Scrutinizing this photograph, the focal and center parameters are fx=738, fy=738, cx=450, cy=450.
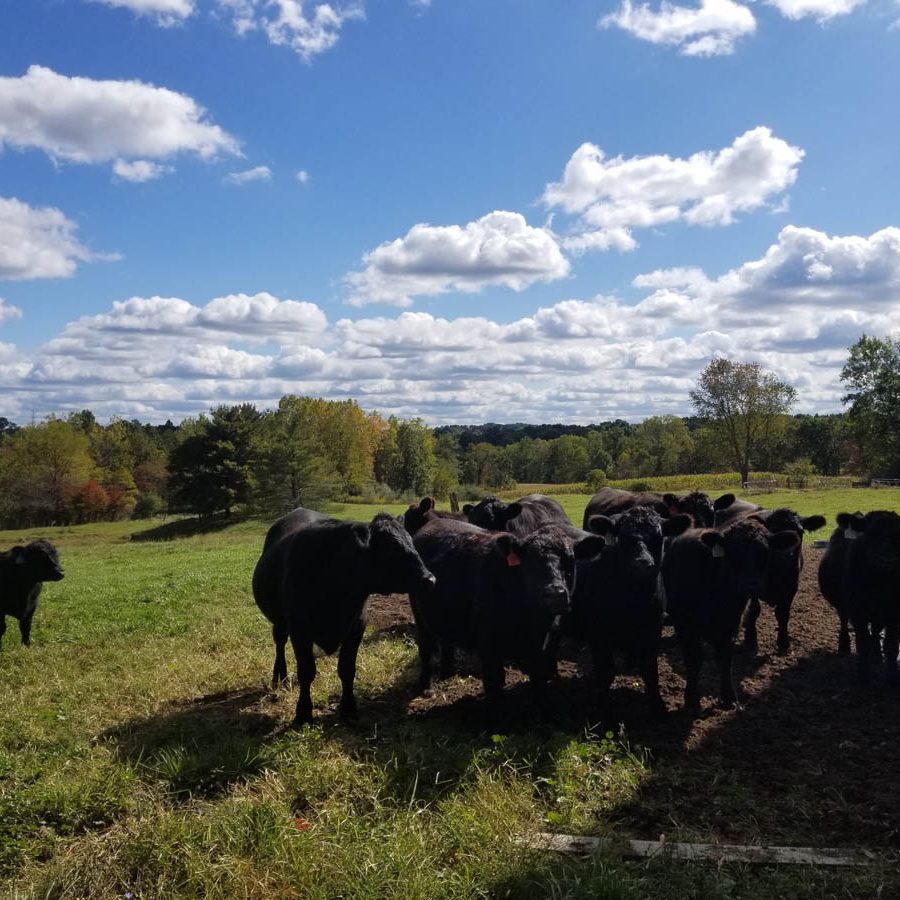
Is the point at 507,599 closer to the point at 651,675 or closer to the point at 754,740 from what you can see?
the point at 651,675

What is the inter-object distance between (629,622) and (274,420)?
57.6m

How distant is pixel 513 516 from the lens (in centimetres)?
1091

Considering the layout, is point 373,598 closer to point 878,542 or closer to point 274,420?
point 878,542

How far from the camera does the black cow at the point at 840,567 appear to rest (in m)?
9.00

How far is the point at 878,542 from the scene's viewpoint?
8625 mm

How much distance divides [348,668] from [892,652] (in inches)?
243

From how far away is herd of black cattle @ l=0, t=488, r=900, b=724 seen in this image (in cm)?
737

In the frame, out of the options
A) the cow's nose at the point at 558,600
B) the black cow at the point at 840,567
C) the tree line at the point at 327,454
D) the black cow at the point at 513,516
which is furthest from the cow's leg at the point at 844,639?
the tree line at the point at 327,454

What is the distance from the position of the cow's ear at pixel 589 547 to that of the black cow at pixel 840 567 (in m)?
3.47

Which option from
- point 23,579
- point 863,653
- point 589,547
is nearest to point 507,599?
point 589,547

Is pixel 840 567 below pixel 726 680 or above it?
above

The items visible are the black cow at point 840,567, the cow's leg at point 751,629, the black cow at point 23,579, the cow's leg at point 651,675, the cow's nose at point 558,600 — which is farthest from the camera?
the black cow at point 23,579

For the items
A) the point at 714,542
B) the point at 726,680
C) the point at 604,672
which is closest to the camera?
the point at 604,672

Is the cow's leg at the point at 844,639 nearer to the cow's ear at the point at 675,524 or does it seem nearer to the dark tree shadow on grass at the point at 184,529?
the cow's ear at the point at 675,524
